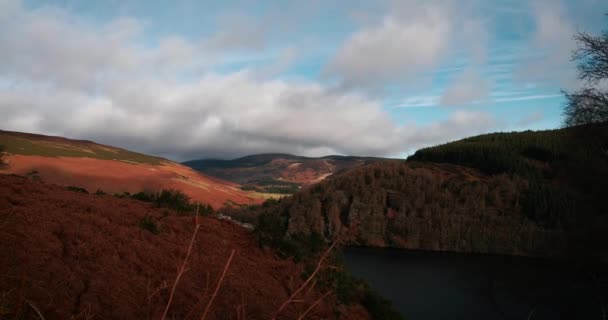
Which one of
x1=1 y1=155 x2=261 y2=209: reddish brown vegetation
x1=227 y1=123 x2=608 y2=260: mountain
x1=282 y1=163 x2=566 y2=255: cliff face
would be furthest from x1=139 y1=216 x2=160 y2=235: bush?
x1=1 y1=155 x2=261 y2=209: reddish brown vegetation

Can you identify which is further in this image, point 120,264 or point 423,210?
point 423,210

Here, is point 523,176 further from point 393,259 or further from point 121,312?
point 121,312

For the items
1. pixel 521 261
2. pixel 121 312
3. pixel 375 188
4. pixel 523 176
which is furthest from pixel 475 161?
pixel 121 312

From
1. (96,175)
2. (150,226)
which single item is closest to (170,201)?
(150,226)

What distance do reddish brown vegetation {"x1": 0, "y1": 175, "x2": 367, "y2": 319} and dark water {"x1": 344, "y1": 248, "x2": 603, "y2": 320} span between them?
11.7 meters

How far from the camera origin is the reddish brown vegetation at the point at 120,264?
3799mm

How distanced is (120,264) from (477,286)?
30.7 meters

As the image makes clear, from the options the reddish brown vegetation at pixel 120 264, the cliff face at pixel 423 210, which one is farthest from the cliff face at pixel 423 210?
the reddish brown vegetation at pixel 120 264

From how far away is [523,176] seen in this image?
5753 cm

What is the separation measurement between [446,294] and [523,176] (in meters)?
40.3

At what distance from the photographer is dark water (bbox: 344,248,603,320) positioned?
64.5 feet

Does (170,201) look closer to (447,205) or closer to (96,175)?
(447,205)

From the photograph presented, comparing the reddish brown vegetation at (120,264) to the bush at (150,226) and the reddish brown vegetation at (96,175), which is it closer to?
the bush at (150,226)

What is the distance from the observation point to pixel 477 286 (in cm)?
2928
